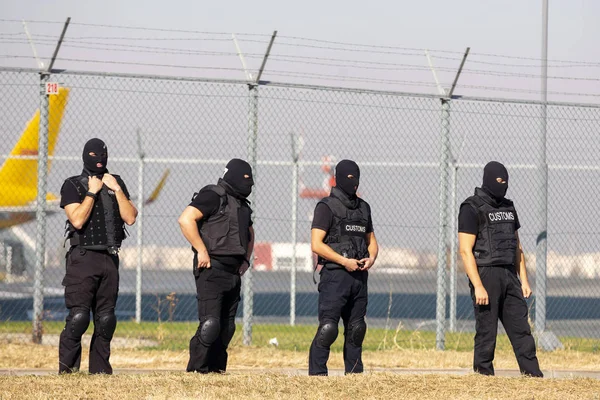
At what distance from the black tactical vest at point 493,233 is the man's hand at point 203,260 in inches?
79.6

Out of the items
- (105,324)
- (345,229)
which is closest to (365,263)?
(345,229)

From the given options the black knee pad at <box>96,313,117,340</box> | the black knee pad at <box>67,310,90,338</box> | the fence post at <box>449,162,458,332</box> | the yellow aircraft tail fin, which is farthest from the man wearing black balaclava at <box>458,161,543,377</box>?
the yellow aircraft tail fin

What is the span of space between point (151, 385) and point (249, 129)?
182 inches

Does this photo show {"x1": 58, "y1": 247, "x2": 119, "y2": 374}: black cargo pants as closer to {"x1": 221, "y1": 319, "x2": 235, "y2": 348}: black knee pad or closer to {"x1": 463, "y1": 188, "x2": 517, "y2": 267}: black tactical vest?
{"x1": 221, "y1": 319, "x2": 235, "y2": 348}: black knee pad

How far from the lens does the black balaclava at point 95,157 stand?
7867 mm

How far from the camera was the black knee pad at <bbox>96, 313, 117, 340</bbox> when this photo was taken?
7.74 meters

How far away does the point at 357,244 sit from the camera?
8.28 metres

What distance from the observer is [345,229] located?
8.27m

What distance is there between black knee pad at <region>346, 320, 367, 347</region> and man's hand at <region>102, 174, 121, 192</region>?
206cm

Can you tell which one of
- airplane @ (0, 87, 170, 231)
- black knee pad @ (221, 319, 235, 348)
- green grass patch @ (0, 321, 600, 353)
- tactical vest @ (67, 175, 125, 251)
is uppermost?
airplane @ (0, 87, 170, 231)

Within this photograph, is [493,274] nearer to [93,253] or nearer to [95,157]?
[93,253]

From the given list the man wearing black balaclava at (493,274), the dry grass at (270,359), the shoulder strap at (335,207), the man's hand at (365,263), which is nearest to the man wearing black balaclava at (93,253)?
the shoulder strap at (335,207)

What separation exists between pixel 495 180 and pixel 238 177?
197 centimetres

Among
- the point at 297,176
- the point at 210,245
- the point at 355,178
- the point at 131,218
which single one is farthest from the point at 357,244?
the point at 297,176
